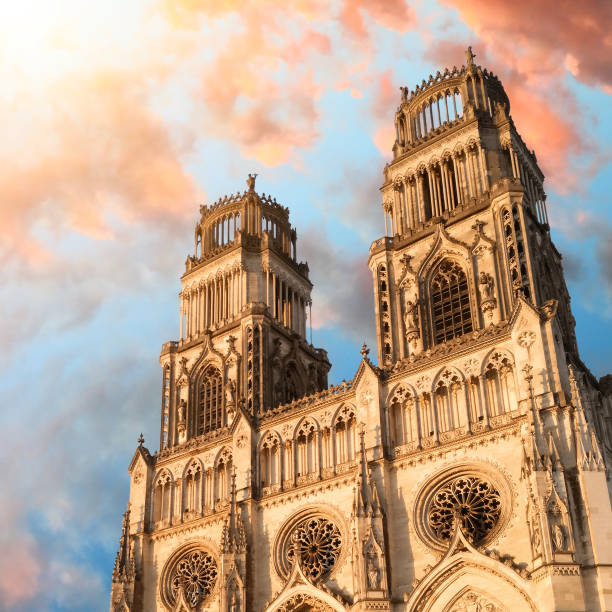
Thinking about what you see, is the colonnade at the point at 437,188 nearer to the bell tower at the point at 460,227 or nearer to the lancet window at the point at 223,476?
the bell tower at the point at 460,227

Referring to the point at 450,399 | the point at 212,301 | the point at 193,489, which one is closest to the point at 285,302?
the point at 212,301

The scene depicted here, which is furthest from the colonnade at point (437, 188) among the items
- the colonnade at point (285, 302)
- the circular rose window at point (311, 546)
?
the circular rose window at point (311, 546)

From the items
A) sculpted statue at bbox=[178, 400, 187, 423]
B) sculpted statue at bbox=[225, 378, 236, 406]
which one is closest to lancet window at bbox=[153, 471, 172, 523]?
sculpted statue at bbox=[178, 400, 187, 423]

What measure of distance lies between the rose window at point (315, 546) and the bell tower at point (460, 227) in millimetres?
9488

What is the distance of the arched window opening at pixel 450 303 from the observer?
4206 cm

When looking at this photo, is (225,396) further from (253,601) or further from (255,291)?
(253,601)

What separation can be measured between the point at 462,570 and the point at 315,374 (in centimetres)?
2317

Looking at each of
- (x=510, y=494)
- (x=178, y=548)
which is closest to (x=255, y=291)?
(x=178, y=548)

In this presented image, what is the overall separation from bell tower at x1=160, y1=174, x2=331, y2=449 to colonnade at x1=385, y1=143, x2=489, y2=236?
1049 cm

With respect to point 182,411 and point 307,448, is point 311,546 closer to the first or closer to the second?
point 307,448

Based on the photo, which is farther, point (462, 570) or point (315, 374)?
point (315, 374)

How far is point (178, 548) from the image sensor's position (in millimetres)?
44062

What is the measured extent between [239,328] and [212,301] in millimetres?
4642

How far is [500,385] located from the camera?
36.8m
